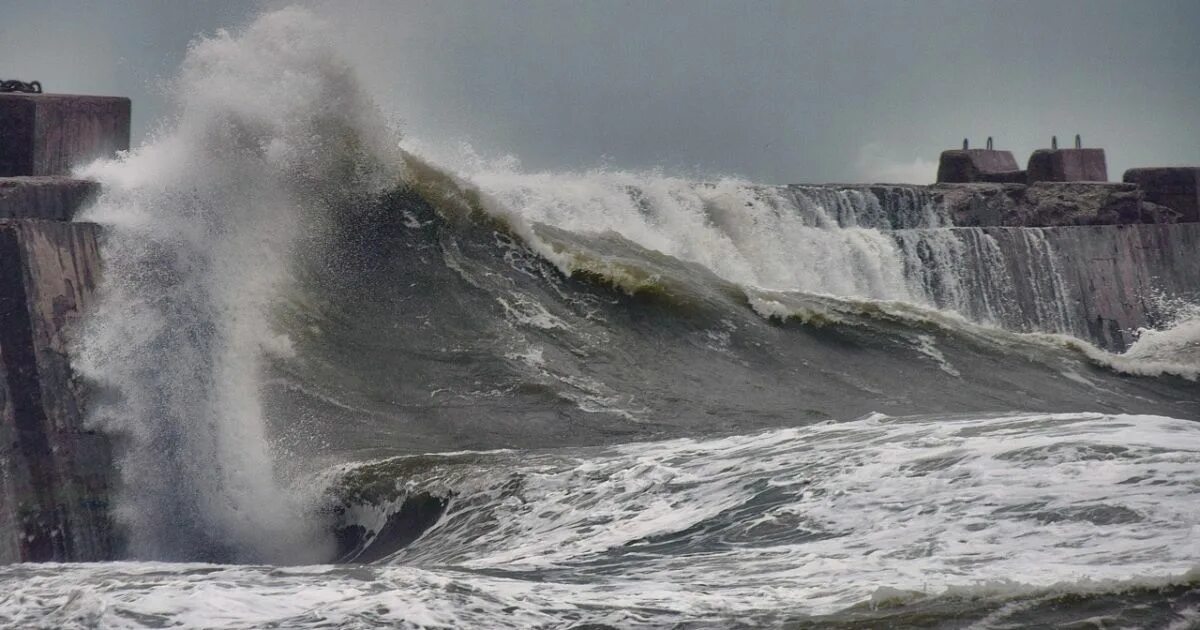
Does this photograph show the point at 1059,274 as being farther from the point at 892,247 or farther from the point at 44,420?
the point at 44,420

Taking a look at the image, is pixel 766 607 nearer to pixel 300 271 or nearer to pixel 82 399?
pixel 82 399

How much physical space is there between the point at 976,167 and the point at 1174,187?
2.48 m

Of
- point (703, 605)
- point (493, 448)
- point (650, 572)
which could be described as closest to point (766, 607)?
point (703, 605)

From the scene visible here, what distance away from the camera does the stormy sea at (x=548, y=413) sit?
4719mm

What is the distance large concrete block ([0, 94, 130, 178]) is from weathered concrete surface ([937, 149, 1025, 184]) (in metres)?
13.3

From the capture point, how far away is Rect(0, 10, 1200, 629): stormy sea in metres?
4.72

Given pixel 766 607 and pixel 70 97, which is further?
pixel 70 97

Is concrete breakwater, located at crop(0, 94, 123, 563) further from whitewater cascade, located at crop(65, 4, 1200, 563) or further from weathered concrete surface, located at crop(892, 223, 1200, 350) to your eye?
weathered concrete surface, located at crop(892, 223, 1200, 350)

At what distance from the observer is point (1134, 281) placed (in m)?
17.8

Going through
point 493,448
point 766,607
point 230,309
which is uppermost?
point 230,309

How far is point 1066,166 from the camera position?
19.7m

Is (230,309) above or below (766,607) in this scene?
above

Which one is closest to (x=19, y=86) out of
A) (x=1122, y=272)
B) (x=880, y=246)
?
(x=880, y=246)

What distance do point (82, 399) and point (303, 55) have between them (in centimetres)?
443
